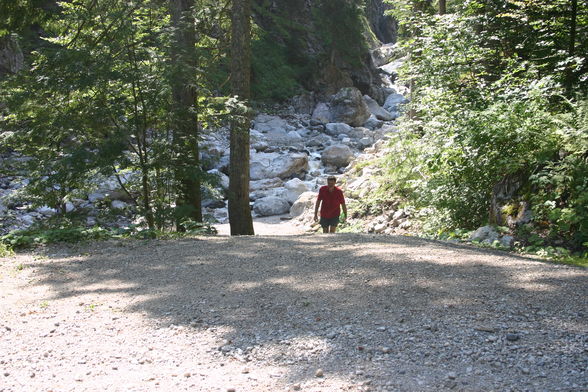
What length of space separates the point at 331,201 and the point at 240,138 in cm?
217

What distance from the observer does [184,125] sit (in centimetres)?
868

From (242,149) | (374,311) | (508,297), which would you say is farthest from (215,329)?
(242,149)

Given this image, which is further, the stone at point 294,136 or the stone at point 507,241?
the stone at point 294,136

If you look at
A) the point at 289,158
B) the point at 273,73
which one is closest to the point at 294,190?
the point at 289,158

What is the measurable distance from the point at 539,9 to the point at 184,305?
800cm

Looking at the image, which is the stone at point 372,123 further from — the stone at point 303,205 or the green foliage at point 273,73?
the stone at point 303,205

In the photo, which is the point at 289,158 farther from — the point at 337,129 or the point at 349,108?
the point at 349,108

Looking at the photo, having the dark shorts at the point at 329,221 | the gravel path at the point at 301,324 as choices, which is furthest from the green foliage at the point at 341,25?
the gravel path at the point at 301,324

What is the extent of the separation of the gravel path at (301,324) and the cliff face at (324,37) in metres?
36.0

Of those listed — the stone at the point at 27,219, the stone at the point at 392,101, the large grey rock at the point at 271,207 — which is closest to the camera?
the stone at the point at 27,219

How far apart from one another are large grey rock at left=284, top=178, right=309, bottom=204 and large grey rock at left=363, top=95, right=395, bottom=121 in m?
20.5

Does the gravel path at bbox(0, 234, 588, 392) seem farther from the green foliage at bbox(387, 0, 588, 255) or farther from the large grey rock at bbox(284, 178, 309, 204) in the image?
the large grey rock at bbox(284, 178, 309, 204)

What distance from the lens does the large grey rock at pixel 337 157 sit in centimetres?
2359

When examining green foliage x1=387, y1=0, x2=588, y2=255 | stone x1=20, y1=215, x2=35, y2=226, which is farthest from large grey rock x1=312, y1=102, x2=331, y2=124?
green foliage x1=387, y1=0, x2=588, y2=255
